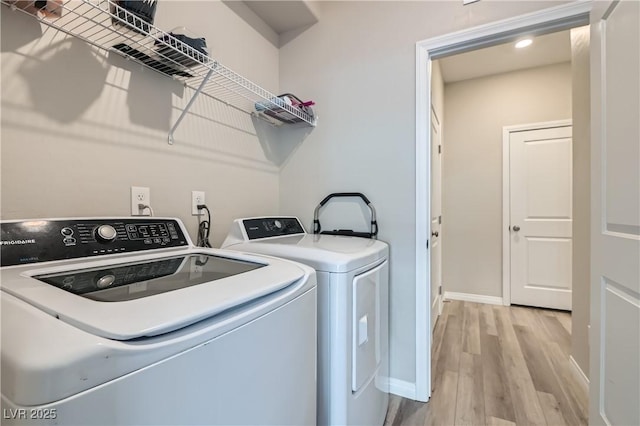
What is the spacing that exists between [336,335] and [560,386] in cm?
171

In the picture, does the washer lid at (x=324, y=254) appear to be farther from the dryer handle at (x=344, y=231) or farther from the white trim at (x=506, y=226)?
the white trim at (x=506, y=226)

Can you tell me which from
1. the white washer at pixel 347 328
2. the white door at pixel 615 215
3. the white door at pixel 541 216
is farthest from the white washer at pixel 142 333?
the white door at pixel 541 216

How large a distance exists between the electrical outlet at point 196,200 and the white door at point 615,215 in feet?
5.68

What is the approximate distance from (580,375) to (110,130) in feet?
9.42

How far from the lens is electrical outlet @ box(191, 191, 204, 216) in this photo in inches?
56.9

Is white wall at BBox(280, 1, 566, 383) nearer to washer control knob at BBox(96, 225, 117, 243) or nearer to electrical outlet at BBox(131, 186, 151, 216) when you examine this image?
electrical outlet at BBox(131, 186, 151, 216)

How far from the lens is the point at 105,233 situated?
0.97 m

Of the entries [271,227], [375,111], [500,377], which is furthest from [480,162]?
[271,227]

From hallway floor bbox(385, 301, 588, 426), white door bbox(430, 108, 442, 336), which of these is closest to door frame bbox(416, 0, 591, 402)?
hallway floor bbox(385, 301, 588, 426)

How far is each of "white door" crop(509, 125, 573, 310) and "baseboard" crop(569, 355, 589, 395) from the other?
1.36m

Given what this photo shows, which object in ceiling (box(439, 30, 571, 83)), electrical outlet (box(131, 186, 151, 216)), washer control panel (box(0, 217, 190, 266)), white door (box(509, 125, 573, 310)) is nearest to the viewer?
washer control panel (box(0, 217, 190, 266))

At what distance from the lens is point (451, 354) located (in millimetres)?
2168

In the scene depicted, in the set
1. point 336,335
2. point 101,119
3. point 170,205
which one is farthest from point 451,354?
point 101,119

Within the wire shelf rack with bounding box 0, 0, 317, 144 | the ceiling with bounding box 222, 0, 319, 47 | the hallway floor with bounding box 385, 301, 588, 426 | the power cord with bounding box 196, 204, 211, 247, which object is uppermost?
the ceiling with bounding box 222, 0, 319, 47
